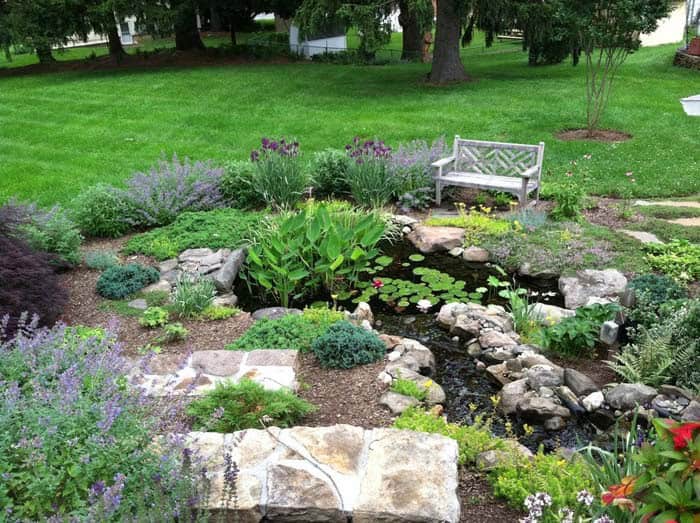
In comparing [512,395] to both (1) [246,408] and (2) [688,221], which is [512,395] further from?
(2) [688,221]

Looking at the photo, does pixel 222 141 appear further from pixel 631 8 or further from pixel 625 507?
pixel 625 507

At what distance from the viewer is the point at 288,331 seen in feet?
16.5

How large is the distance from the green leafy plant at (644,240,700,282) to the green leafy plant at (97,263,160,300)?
4.98m

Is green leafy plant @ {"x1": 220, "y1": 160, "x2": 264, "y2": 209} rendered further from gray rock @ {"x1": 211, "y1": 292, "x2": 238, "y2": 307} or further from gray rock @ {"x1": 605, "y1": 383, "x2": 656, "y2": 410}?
gray rock @ {"x1": 605, "y1": 383, "x2": 656, "y2": 410}

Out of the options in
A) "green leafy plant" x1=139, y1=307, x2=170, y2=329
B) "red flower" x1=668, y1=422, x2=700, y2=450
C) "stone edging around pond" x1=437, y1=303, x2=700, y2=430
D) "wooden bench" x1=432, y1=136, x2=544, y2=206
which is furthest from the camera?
"wooden bench" x1=432, y1=136, x2=544, y2=206

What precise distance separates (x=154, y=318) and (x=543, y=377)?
3.13 meters

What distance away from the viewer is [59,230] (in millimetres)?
6422

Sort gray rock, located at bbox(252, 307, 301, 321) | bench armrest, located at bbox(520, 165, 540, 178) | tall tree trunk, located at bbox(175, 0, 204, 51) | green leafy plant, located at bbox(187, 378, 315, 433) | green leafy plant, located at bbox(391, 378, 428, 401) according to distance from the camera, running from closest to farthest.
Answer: green leafy plant, located at bbox(187, 378, 315, 433) < green leafy plant, located at bbox(391, 378, 428, 401) < gray rock, located at bbox(252, 307, 301, 321) < bench armrest, located at bbox(520, 165, 540, 178) < tall tree trunk, located at bbox(175, 0, 204, 51)

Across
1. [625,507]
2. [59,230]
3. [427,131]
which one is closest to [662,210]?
[427,131]

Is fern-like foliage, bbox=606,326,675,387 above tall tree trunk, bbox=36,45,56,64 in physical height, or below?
below

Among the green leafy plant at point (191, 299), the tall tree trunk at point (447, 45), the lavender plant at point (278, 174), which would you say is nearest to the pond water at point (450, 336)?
the green leafy plant at point (191, 299)

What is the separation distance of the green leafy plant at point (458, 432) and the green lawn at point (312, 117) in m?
6.18

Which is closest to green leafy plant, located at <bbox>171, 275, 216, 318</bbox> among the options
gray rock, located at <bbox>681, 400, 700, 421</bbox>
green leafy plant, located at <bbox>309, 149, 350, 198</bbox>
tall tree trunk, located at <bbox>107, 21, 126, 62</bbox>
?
green leafy plant, located at <bbox>309, 149, 350, 198</bbox>

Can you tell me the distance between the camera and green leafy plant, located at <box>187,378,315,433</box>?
368 centimetres
